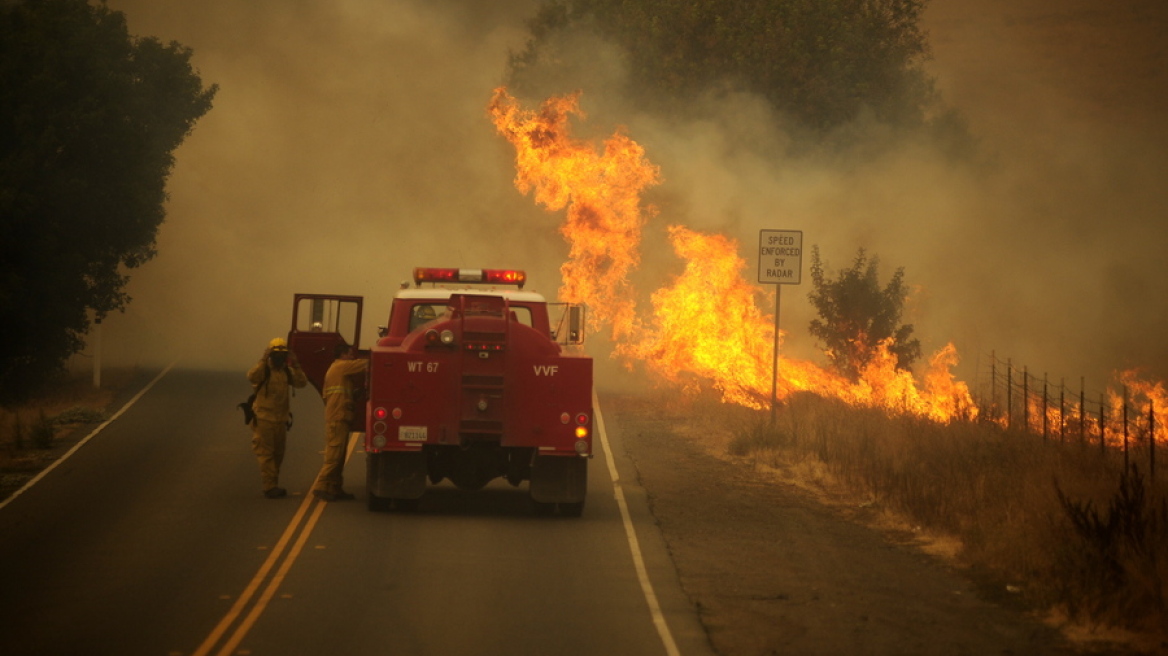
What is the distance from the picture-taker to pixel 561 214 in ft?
151

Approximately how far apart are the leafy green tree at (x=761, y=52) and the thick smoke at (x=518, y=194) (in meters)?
0.90

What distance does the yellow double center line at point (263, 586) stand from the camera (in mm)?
9570

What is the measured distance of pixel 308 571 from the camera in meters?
12.2

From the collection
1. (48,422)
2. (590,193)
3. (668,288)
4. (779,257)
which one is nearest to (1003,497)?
(779,257)

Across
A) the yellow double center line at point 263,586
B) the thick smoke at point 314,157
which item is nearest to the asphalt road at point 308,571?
the yellow double center line at point 263,586

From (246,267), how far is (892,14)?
2494cm

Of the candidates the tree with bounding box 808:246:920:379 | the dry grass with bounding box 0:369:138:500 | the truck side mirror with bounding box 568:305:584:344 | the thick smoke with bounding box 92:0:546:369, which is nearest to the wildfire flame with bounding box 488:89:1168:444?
the tree with bounding box 808:246:920:379

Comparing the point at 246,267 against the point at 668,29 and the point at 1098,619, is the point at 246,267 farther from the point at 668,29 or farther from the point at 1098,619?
the point at 1098,619

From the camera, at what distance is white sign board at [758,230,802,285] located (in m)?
21.2

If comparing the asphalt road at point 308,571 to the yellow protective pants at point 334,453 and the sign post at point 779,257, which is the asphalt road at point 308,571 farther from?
the sign post at point 779,257

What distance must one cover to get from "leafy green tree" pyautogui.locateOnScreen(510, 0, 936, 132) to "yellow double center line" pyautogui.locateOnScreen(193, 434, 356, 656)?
26554 mm

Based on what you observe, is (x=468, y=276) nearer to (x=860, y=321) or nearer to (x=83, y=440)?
(x=83, y=440)

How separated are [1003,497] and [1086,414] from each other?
678 inches

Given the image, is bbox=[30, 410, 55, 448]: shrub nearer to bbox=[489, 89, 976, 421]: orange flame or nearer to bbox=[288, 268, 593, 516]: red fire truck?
bbox=[288, 268, 593, 516]: red fire truck
